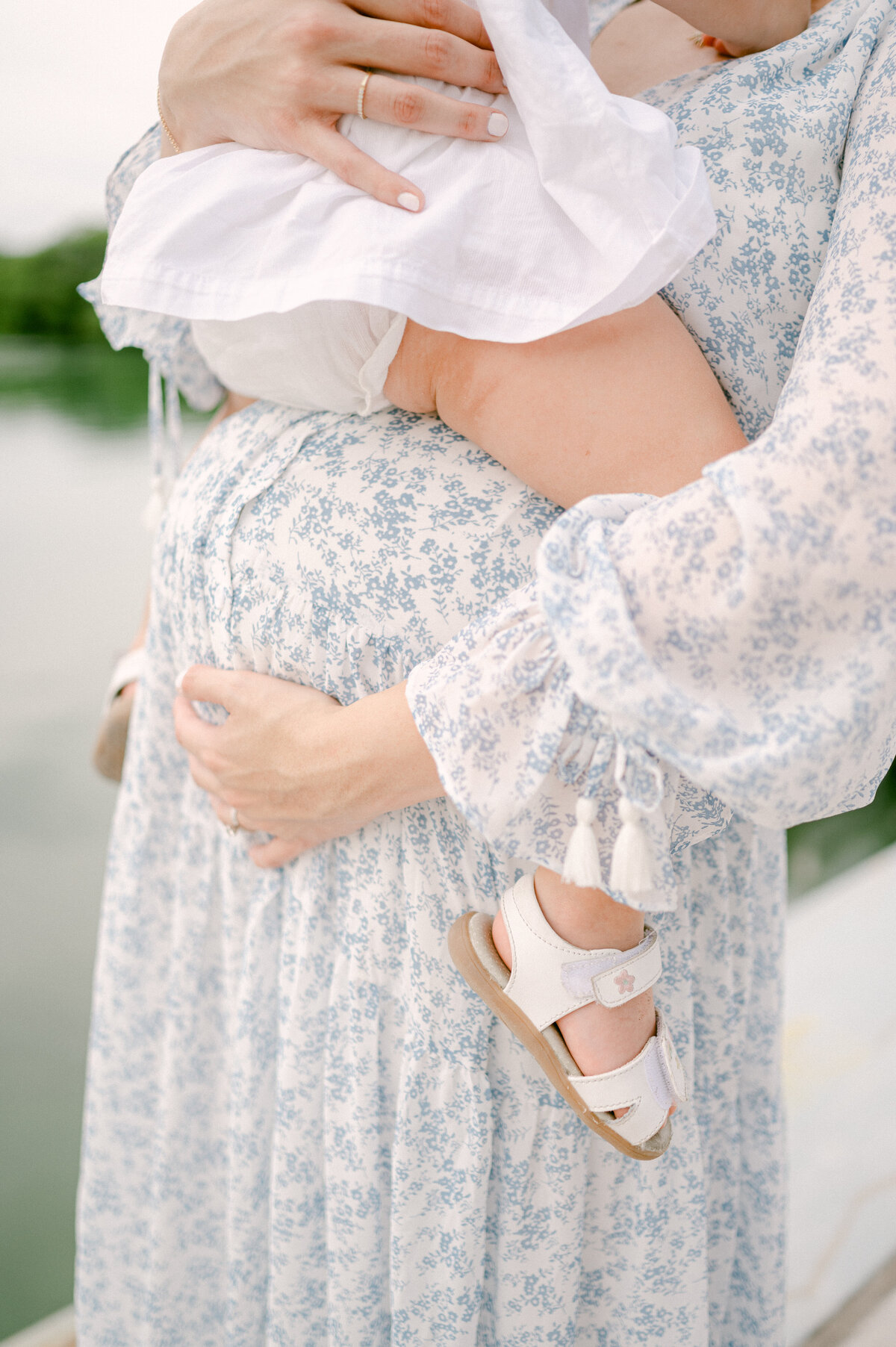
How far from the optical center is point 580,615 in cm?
50

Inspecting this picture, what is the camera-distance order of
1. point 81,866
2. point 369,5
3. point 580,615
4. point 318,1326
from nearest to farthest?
point 580,615 < point 369,5 < point 318,1326 < point 81,866

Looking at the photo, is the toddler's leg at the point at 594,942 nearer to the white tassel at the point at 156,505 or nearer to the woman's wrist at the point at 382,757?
the woman's wrist at the point at 382,757

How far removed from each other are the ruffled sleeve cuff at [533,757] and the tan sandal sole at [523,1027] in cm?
13

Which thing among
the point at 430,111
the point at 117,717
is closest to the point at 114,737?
the point at 117,717

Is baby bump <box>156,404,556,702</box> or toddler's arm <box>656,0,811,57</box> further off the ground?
toddler's arm <box>656,0,811,57</box>

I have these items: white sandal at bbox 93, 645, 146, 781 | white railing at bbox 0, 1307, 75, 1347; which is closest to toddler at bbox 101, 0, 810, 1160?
white sandal at bbox 93, 645, 146, 781

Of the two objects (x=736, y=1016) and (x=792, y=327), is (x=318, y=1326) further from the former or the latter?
(x=792, y=327)

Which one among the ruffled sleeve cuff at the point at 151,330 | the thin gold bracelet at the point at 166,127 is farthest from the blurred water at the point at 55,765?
the thin gold bracelet at the point at 166,127

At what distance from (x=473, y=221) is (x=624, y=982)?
1.71 ft

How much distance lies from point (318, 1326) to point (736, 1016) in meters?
0.47

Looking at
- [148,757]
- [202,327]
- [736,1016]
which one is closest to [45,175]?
[202,327]

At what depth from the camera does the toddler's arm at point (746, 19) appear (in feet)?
2.17

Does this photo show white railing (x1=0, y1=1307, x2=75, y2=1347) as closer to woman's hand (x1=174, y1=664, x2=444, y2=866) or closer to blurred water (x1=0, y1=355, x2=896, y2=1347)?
blurred water (x1=0, y1=355, x2=896, y2=1347)

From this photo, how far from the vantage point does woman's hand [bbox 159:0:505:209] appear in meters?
0.60
